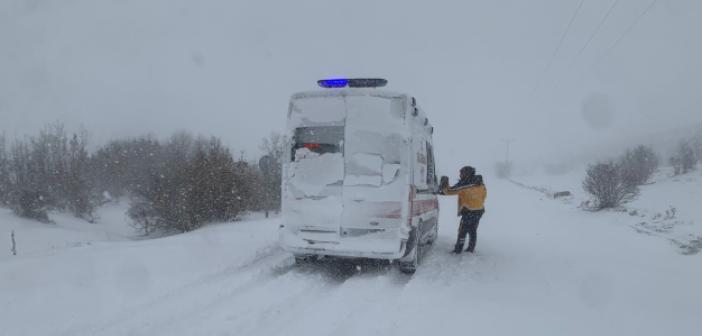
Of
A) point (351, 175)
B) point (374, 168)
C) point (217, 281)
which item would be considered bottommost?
point (217, 281)

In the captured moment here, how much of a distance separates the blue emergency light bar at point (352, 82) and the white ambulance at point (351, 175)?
10 centimetres

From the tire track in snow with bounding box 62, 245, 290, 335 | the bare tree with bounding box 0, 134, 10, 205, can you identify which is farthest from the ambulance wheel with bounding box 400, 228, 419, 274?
the bare tree with bounding box 0, 134, 10, 205

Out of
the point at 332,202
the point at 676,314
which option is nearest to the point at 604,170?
the point at 676,314

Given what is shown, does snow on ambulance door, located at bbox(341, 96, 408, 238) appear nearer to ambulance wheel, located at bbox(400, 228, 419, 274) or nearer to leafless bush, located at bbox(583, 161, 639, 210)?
ambulance wheel, located at bbox(400, 228, 419, 274)

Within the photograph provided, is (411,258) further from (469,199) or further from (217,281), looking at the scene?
(217,281)

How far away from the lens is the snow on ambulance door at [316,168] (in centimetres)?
721

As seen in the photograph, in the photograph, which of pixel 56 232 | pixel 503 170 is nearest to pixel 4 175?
pixel 56 232

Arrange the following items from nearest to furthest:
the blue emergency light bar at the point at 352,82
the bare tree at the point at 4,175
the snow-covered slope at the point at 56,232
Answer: the blue emergency light bar at the point at 352,82, the snow-covered slope at the point at 56,232, the bare tree at the point at 4,175

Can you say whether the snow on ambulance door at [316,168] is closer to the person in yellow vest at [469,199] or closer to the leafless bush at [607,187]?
the person in yellow vest at [469,199]

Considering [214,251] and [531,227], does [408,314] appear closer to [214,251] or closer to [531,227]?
[214,251]

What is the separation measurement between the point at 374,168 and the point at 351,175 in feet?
1.29

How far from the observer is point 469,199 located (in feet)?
29.9

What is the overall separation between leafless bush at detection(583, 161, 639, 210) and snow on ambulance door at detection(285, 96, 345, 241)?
14283 millimetres

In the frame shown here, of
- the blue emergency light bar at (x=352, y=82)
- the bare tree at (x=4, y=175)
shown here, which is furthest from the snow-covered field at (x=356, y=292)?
the bare tree at (x=4, y=175)
